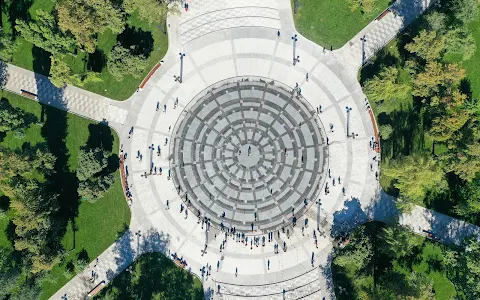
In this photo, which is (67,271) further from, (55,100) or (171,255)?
(55,100)

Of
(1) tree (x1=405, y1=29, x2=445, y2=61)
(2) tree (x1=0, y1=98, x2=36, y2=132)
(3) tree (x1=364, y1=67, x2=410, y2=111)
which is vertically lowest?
(2) tree (x1=0, y1=98, x2=36, y2=132)

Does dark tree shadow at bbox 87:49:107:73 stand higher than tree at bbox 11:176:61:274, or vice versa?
dark tree shadow at bbox 87:49:107:73

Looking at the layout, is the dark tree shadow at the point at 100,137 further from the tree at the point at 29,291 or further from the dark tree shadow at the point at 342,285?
the dark tree shadow at the point at 342,285

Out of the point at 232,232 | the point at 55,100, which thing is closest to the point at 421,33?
the point at 232,232

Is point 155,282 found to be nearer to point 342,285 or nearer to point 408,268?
point 342,285

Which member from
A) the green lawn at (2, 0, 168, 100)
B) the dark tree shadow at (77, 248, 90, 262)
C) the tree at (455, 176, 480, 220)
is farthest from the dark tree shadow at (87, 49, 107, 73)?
the tree at (455, 176, 480, 220)

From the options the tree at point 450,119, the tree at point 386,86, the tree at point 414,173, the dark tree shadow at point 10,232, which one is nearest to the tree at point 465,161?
the tree at point 414,173

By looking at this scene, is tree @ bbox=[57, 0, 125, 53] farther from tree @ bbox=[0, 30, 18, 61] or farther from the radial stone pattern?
the radial stone pattern
